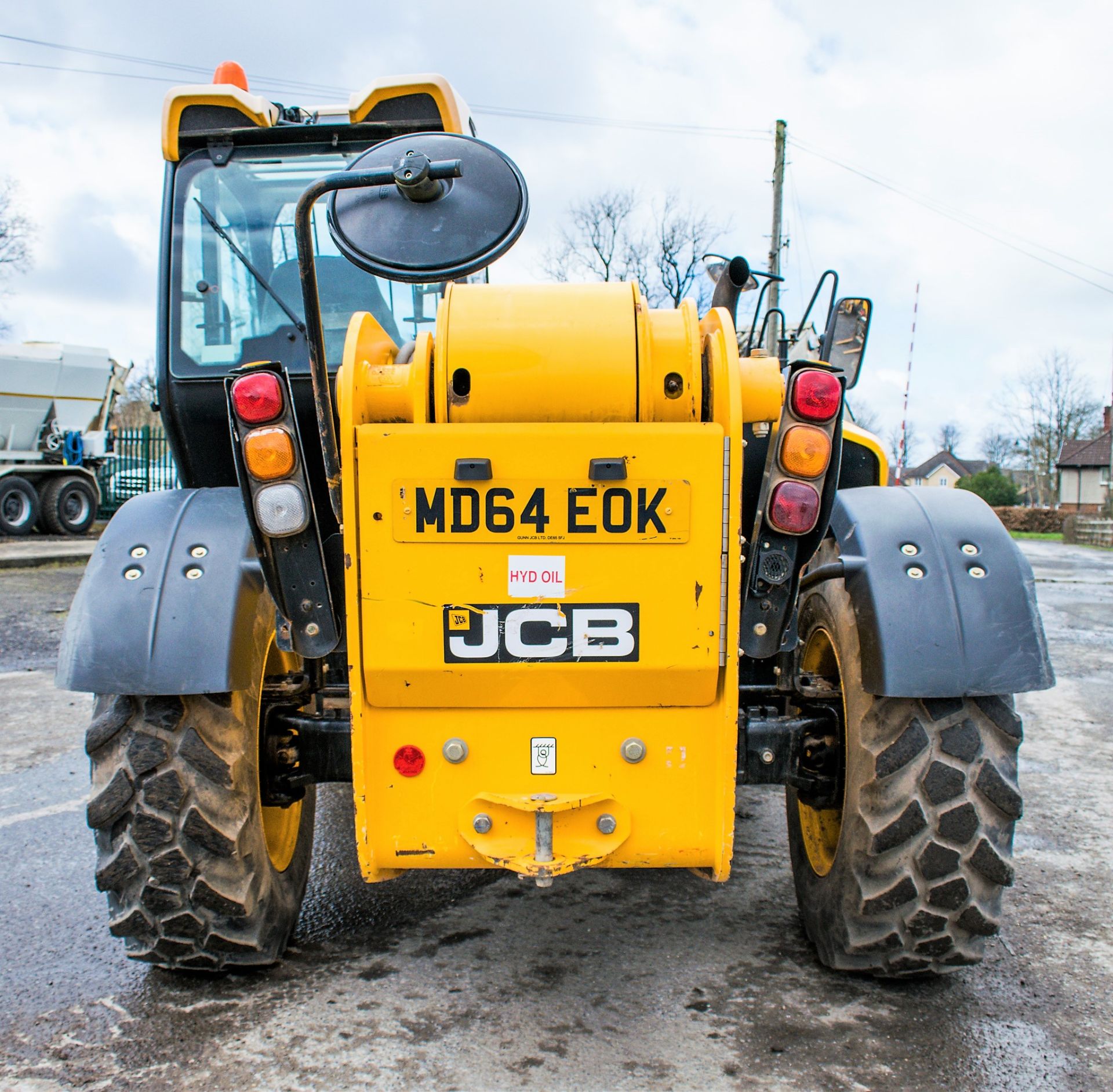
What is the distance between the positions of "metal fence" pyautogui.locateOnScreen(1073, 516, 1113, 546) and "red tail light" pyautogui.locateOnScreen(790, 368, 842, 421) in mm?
28666

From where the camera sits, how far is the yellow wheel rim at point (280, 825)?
2.90 m

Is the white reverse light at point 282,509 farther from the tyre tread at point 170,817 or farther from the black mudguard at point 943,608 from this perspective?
the black mudguard at point 943,608

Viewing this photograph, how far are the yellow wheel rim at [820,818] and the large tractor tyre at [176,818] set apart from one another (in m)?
1.63

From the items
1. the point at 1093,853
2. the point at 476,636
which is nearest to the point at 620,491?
the point at 476,636

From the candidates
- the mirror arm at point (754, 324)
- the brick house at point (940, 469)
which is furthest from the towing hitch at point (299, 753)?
the brick house at point (940, 469)

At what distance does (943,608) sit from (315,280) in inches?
66.4

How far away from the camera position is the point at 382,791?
2383 millimetres

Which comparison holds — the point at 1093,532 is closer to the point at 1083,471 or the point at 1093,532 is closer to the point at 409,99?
the point at 409,99

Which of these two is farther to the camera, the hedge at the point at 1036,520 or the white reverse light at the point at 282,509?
the hedge at the point at 1036,520

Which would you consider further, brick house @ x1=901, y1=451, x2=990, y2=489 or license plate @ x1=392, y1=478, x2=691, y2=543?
brick house @ x1=901, y1=451, x2=990, y2=489

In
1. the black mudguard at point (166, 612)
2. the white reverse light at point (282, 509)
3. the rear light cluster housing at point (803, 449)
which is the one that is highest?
the rear light cluster housing at point (803, 449)

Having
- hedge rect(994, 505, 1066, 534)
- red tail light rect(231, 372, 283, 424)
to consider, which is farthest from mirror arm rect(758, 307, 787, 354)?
hedge rect(994, 505, 1066, 534)

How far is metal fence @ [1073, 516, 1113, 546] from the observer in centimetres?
2752

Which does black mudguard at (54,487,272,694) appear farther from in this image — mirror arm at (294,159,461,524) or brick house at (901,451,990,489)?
brick house at (901,451,990,489)
